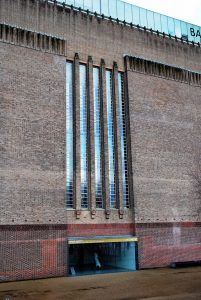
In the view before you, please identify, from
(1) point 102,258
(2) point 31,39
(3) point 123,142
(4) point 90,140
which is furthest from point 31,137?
(1) point 102,258

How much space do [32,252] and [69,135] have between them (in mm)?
7874

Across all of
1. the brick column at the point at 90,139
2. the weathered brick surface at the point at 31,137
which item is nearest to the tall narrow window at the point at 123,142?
the brick column at the point at 90,139

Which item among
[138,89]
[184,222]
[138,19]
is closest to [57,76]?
[138,89]

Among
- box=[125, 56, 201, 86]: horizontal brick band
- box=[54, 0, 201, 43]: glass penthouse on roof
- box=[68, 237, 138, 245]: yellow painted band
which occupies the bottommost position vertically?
box=[68, 237, 138, 245]: yellow painted band

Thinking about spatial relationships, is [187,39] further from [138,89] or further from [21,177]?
[21,177]

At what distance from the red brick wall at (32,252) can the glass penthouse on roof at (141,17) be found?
16.6 m

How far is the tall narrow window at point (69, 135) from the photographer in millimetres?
24508

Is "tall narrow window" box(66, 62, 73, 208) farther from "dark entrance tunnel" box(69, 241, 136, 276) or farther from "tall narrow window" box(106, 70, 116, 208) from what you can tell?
"dark entrance tunnel" box(69, 241, 136, 276)

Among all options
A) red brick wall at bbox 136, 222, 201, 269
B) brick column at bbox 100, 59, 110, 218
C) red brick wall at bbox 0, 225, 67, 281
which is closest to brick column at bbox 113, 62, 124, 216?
brick column at bbox 100, 59, 110, 218

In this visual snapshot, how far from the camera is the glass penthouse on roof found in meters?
29.2

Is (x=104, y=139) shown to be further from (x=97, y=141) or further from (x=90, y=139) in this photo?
(x=90, y=139)

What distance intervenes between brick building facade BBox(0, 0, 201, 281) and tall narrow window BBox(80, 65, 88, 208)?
8 cm

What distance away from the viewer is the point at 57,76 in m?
25.5

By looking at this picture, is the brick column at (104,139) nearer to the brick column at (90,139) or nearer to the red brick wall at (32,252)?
the brick column at (90,139)
